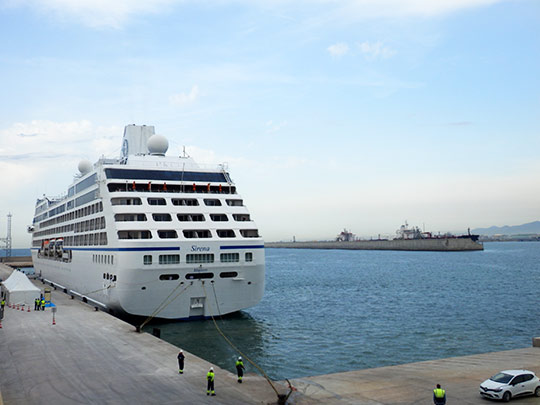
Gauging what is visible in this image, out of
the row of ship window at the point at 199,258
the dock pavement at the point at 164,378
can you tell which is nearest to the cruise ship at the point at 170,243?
the row of ship window at the point at 199,258

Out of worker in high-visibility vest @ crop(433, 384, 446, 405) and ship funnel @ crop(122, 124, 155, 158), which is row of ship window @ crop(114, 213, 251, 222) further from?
worker in high-visibility vest @ crop(433, 384, 446, 405)

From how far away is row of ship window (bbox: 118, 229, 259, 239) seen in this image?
35844 millimetres

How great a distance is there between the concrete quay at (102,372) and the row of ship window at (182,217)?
27.8ft

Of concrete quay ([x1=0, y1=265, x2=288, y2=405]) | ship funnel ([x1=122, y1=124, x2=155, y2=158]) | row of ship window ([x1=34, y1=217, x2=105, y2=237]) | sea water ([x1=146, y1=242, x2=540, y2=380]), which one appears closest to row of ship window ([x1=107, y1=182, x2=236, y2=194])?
row of ship window ([x1=34, y1=217, x2=105, y2=237])

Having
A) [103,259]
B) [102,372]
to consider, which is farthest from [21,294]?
[102,372]

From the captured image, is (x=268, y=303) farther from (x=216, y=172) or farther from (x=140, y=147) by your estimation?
(x=140, y=147)

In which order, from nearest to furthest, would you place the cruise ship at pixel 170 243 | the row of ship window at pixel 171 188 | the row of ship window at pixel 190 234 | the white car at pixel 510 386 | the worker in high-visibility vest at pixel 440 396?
the worker in high-visibility vest at pixel 440 396 → the white car at pixel 510 386 → the cruise ship at pixel 170 243 → the row of ship window at pixel 190 234 → the row of ship window at pixel 171 188

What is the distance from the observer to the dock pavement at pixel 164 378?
18344 mm

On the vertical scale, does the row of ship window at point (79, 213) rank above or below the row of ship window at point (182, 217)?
above

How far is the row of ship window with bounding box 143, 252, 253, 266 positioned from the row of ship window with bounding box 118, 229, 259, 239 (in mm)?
1812

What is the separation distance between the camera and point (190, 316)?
35844 mm

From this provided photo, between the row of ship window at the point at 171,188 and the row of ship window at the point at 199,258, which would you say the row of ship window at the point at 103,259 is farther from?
the row of ship window at the point at 171,188

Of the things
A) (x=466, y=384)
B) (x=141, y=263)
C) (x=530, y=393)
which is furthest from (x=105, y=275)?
(x=530, y=393)

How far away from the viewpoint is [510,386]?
17984mm
